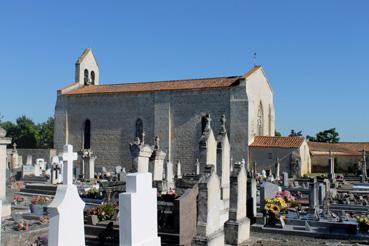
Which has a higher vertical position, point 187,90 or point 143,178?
point 187,90

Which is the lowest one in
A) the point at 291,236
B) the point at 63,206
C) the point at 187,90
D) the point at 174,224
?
the point at 291,236

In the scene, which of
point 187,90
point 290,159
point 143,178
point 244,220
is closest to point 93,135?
point 187,90

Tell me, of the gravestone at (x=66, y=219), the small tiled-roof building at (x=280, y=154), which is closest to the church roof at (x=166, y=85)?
the small tiled-roof building at (x=280, y=154)

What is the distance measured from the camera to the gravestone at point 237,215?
35.2 feet

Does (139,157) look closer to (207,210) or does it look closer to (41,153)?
(207,210)

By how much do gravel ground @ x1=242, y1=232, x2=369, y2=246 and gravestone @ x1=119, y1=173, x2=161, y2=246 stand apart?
6.81m

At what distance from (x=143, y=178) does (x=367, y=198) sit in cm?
1641

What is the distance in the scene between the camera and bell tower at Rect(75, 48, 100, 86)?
43750 mm

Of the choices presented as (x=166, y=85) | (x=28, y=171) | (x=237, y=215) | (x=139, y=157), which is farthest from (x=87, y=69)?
(x=237, y=215)

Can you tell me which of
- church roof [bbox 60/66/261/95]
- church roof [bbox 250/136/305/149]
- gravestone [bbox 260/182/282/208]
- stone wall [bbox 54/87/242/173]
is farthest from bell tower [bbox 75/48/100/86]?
gravestone [bbox 260/182/282/208]

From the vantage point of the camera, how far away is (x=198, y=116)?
34938 mm

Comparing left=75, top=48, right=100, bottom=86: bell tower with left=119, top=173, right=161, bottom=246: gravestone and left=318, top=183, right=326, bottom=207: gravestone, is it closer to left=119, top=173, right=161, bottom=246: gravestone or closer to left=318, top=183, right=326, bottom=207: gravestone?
left=318, top=183, right=326, bottom=207: gravestone

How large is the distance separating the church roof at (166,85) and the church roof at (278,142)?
5.20 metres

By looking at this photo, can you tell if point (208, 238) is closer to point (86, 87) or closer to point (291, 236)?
point (291, 236)
